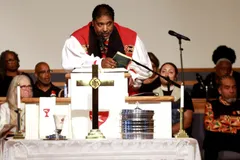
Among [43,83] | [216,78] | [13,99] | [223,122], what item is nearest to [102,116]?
[13,99]

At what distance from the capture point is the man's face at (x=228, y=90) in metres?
8.77

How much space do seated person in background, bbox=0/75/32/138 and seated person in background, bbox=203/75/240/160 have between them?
6.74ft

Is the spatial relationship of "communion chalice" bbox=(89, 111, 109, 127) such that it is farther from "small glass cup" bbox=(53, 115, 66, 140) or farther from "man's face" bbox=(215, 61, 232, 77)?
"man's face" bbox=(215, 61, 232, 77)

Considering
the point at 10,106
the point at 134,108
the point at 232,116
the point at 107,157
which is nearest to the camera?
the point at 107,157

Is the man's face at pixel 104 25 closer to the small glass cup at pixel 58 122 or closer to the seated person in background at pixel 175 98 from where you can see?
the small glass cup at pixel 58 122

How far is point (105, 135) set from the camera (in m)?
6.29

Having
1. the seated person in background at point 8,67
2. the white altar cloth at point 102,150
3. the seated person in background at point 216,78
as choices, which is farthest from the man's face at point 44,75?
the white altar cloth at point 102,150

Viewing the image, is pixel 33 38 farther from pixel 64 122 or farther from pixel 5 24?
pixel 64 122

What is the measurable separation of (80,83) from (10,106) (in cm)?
197

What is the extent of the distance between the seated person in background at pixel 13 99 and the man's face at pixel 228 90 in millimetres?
2196

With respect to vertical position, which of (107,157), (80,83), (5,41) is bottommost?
(107,157)

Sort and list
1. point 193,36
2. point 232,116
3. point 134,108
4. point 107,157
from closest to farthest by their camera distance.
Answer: point 107,157
point 134,108
point 232,116
point 193,36

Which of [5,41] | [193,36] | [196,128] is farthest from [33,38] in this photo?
[196,128]

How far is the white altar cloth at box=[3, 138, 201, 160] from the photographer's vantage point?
5.63 metres
